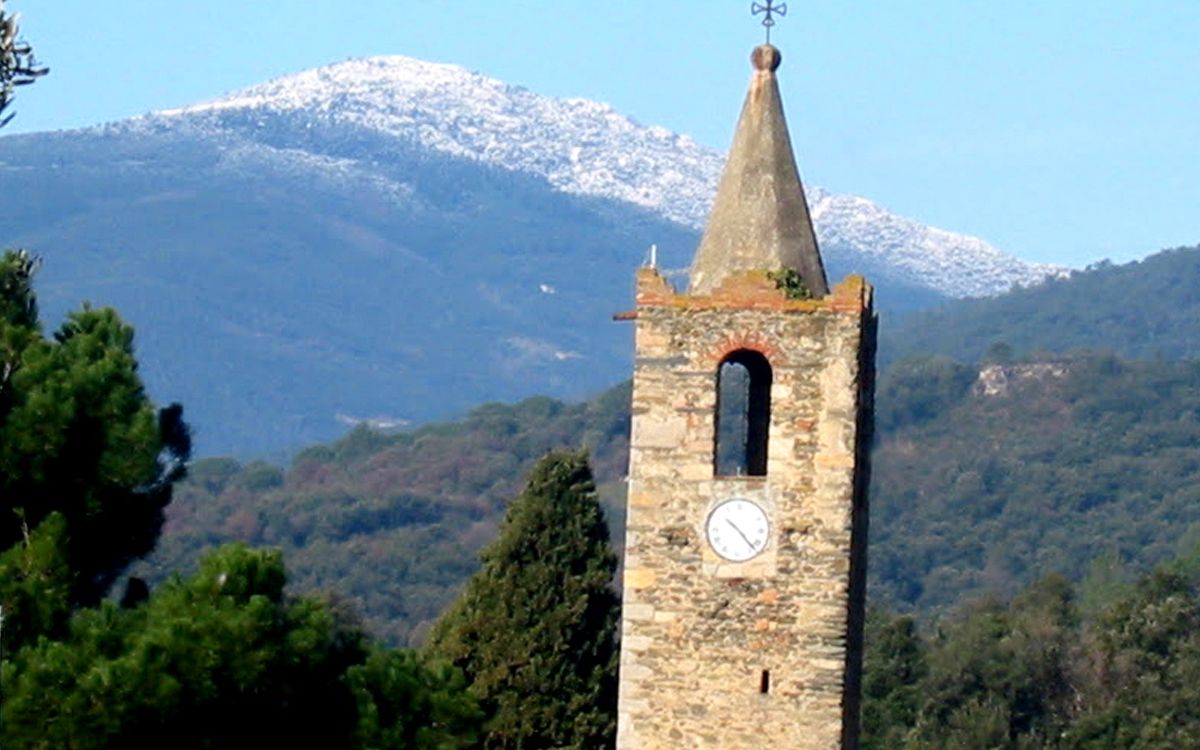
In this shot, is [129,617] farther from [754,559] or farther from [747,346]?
[747,346]

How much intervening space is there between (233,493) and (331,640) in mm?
63817

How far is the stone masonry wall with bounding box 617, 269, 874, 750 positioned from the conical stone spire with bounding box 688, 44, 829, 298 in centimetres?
37

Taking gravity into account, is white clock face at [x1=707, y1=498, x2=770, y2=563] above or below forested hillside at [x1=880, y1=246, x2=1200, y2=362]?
below

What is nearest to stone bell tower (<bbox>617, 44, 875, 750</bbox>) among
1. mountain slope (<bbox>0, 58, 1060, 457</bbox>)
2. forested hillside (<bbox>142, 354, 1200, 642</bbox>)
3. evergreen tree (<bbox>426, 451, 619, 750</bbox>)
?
evergreen tree (<bbox>426, 451, 619, 750</bbox>)

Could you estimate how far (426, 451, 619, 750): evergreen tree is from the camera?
99.3 feet

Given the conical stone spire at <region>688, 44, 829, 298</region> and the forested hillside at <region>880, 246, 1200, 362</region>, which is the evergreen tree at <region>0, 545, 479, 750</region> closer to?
the conical stone spire at <region>688, 44, 829, 298</region>

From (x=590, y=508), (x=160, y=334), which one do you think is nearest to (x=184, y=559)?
(x=590, y=508)

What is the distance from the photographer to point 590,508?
105 feet

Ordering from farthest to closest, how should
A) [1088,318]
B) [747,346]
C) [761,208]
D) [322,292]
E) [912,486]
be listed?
[322,292] < [1088,318] < [912,486] < [761,208] < [747,346]

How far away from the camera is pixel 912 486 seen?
8969cm

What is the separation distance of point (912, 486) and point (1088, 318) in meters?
42.5

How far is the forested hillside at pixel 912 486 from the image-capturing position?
7650 centimetres

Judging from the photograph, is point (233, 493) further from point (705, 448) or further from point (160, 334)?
point (160, 334)

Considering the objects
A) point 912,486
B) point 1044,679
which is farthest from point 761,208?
point 912,486
